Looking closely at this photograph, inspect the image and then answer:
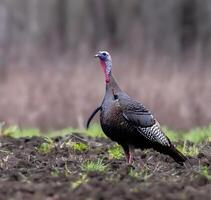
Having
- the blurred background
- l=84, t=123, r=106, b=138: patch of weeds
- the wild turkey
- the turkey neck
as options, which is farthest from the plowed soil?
the blurred background

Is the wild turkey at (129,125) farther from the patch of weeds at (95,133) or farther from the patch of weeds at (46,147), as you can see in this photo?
the patch of weeds at (95,133)

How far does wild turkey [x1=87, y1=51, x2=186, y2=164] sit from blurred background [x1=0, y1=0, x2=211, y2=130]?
8.01 metres

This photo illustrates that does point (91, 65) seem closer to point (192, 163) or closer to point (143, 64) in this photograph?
point (143, 64)

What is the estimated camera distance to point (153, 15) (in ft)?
92.7

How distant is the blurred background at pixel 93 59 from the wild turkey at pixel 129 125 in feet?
26.3

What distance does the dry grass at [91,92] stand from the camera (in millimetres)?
19953

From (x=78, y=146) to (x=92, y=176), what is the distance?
8.82ft

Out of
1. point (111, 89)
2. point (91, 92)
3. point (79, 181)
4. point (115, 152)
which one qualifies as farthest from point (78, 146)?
point (91, 92)

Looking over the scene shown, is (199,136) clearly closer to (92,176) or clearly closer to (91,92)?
(92,176)

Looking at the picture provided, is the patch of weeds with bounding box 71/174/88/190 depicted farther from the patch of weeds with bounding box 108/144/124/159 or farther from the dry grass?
the dry grass

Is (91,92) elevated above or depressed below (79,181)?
above

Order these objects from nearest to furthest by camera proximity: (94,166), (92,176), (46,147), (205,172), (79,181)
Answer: (79,181)
(92,176)
(205,172)
(94,166)
(46,147)

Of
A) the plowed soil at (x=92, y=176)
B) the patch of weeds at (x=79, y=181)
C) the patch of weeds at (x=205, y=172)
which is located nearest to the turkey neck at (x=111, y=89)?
the plowed soil at (x=92, y=176)

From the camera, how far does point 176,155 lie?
30.1 ft
